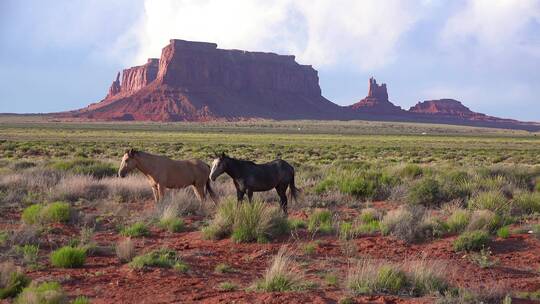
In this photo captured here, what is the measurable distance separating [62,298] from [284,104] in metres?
187

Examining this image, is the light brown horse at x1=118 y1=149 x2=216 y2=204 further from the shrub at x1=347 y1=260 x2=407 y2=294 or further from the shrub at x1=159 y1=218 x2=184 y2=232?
the shrub at x1=347 y1=260 x2=407 y2=294

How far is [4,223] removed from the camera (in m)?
11.6

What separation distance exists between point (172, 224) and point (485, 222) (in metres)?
5.96

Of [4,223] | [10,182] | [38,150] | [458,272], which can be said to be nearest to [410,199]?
[458,272]

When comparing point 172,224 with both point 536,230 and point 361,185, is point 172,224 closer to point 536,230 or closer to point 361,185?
point 361,185

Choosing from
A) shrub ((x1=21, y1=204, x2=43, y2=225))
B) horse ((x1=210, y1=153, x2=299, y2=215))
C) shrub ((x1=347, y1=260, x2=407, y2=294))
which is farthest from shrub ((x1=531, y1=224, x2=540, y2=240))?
shrub ((x1=21, y1=204, x2=43, y2=225))

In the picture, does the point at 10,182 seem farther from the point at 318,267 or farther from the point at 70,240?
the point at 318,267

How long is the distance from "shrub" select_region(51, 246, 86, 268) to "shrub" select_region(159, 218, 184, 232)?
281 cm

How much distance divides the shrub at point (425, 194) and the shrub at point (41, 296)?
9752 mm

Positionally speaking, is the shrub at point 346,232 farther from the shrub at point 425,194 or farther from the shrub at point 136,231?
the shrub at point 425,194

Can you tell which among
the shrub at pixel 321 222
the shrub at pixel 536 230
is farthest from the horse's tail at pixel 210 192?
the shrub at pixel 536 230

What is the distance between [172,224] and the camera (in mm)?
11273

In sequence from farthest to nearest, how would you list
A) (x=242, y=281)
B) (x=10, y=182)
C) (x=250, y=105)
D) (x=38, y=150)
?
(x=250, y=105)
(x=38, y=150)
(x=10, y=182)
(x=242, y=281)

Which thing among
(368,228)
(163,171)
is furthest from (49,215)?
(368,228)
